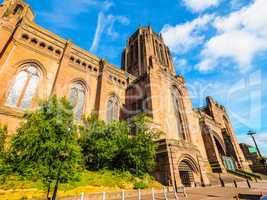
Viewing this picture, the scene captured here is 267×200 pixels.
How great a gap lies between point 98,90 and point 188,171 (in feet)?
56.7

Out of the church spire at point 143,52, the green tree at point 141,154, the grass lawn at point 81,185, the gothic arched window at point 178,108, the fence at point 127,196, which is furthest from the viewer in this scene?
the church spire at point 143,52

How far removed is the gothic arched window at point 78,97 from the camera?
2285cm

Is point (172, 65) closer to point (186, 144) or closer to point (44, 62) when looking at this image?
point (186, 144)

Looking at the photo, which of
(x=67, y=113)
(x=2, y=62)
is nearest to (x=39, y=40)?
(x=2, y=62)

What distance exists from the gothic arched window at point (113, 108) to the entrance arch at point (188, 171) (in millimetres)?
13161

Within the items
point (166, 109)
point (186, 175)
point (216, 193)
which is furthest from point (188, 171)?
point (166, 109)

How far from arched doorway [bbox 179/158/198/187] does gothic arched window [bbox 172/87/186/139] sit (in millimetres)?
9193

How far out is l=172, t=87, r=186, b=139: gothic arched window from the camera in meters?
27.8

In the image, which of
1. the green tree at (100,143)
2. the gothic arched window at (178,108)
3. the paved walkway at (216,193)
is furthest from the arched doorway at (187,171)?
the gothic arched window at (178,108)

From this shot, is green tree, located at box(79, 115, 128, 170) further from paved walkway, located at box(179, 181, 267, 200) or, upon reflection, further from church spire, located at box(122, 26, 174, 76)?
church spire, located at box(122, 26, 174, 76)

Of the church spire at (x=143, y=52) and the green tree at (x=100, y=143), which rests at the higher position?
the church spire at (x=143, y=52)

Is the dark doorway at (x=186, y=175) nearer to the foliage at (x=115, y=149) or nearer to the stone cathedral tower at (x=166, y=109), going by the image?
the stone cathedral tower at (x=166, y=109)

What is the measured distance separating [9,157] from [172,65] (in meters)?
38.7

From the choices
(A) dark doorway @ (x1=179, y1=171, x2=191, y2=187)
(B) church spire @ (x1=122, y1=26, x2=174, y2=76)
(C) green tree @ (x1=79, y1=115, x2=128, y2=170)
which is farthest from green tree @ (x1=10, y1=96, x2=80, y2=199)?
(B) church spire @ (x1=122, y1=26, x2=174, y2=76)
